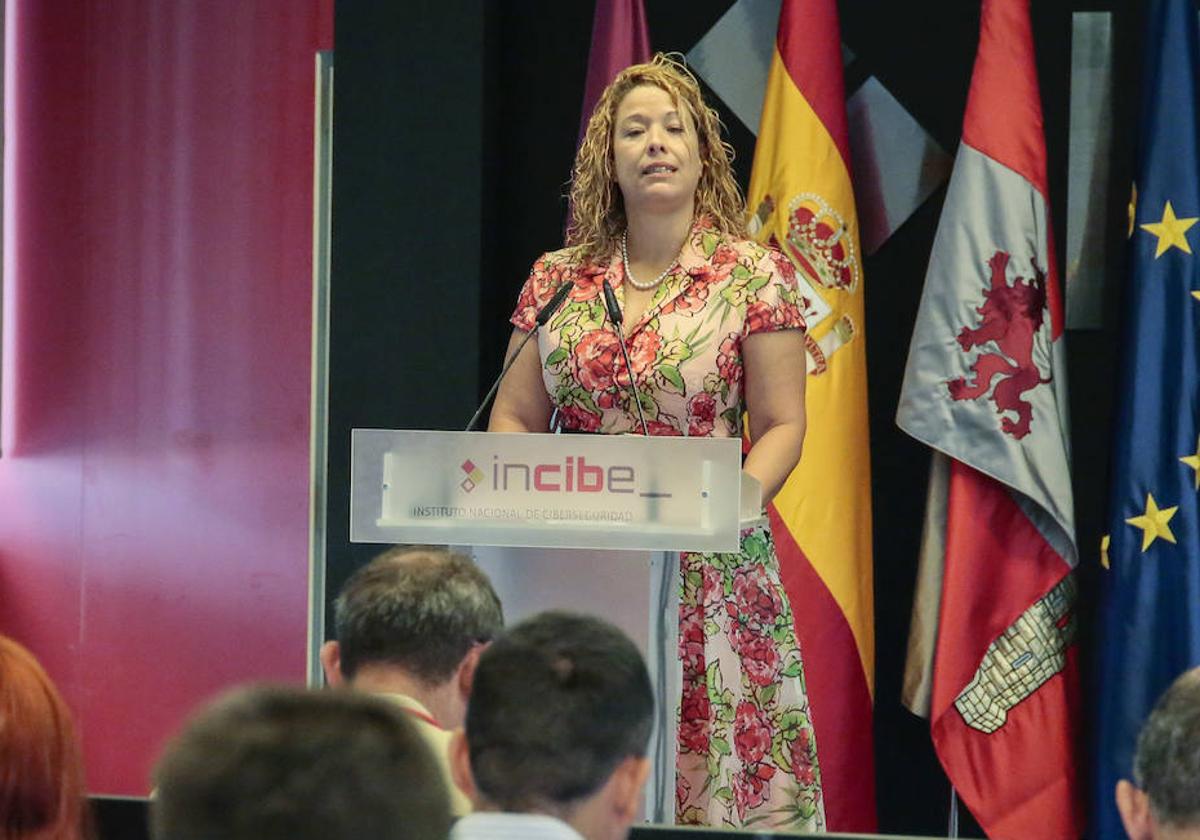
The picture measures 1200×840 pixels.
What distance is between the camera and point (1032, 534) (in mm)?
4199

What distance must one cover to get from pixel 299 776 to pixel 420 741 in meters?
0.09

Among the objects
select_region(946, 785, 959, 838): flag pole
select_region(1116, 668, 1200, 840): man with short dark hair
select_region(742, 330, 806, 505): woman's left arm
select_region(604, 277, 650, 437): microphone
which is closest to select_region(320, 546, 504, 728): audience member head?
select_region(604, 277, 650, 437): microphone

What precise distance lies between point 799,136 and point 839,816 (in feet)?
5.30

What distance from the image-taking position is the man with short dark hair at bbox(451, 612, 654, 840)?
1.55m

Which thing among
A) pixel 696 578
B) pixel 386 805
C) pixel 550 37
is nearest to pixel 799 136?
pixel 550 37

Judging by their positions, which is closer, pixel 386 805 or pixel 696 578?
pixel 386 805

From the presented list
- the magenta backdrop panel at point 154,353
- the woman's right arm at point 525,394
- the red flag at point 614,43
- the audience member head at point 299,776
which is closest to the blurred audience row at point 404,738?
the audience member head at point 299,776

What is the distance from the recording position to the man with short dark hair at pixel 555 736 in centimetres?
155

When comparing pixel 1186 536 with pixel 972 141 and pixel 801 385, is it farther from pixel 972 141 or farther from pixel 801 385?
pixel 801 385

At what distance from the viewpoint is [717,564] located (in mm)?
3129

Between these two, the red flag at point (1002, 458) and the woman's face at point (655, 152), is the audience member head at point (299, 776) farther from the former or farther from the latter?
the red flag at point (1002, 458)

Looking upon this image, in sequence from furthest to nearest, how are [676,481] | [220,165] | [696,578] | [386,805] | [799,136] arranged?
[220,165]
[799,136]
[696,578]
[676,481]
[386,805]

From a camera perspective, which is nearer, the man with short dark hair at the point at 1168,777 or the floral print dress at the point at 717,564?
the man with short dark hair at the point at 1168,777

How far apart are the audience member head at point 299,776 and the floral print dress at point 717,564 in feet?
6.37
